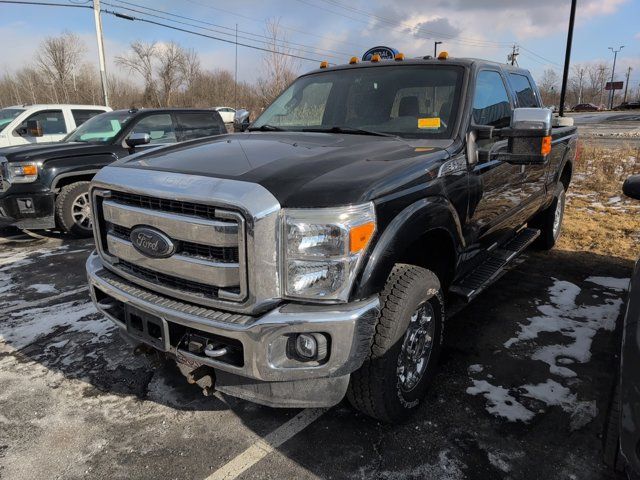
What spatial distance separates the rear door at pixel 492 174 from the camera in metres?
3.29

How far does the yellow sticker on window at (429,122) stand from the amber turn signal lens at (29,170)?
5.38 meters

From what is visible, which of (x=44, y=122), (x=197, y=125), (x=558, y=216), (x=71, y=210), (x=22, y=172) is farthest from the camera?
(x=44, y=122)

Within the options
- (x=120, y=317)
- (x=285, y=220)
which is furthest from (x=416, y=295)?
(x=120, y=317)

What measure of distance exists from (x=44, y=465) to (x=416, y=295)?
6.78 ft

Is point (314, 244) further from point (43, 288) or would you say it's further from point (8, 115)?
point (8, 115)

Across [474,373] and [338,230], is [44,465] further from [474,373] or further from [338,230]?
[474,373]

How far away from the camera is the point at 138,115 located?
7.24 metres

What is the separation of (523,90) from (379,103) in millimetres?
1956

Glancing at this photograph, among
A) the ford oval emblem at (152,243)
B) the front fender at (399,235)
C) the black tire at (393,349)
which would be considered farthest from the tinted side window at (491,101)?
the ford oval emblem at (152,243)

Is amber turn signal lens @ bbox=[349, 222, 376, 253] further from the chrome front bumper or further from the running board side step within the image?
the running board side step

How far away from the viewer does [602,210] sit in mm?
7855

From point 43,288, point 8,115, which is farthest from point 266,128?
point 8,115

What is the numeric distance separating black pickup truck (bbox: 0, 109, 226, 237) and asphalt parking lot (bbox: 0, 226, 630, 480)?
2770 mm

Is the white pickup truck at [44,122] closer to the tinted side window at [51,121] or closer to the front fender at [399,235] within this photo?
the tinted side window at [51,121]
